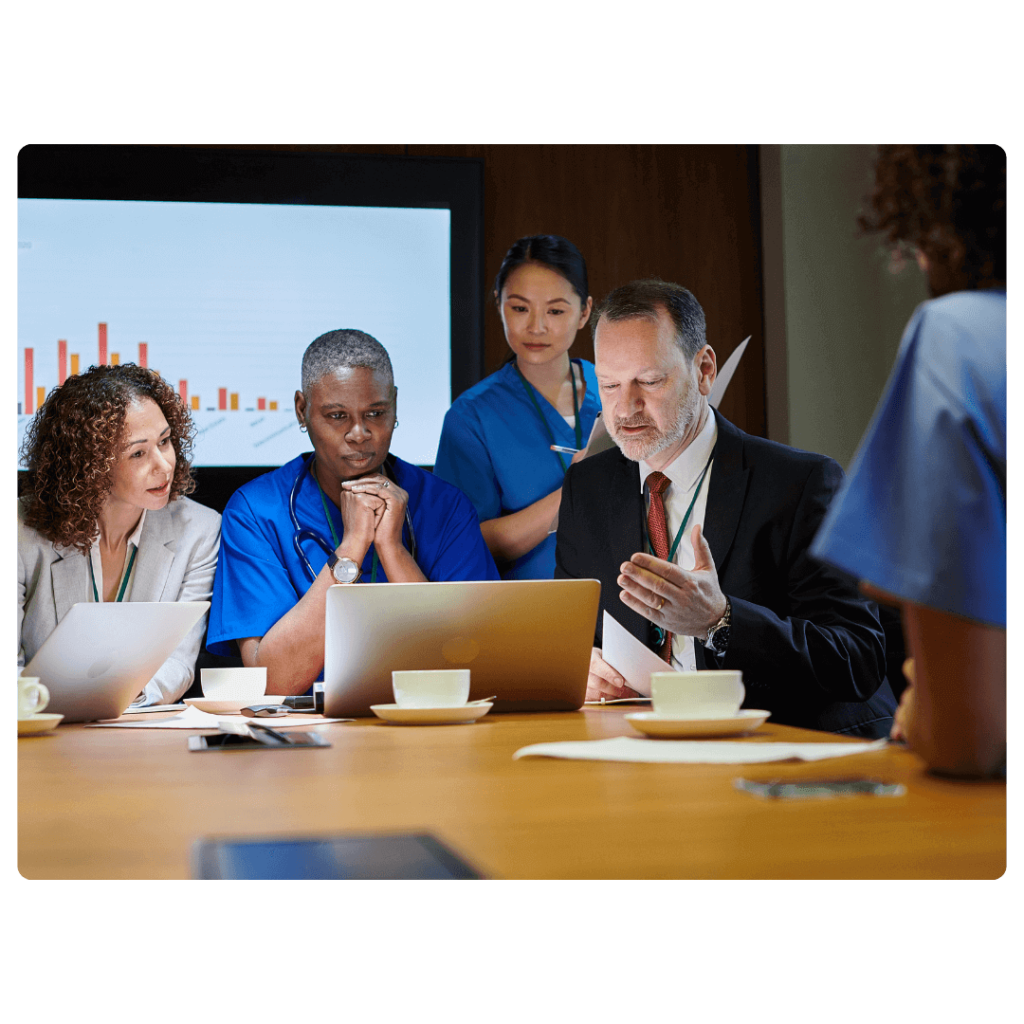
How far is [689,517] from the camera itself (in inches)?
83.0

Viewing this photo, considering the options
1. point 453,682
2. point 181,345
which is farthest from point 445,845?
point 181,345

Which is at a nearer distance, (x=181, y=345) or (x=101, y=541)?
(x=101, y=541)

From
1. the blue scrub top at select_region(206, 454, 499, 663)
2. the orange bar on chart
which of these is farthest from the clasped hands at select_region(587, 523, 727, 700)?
the orange bar on chart

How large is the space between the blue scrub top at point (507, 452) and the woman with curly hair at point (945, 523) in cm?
196

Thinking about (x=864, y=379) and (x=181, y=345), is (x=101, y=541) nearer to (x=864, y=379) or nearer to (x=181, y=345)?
(x=181, y=345)

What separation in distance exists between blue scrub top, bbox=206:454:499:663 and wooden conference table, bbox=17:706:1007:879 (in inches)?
54.7

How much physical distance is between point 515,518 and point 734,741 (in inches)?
68.8

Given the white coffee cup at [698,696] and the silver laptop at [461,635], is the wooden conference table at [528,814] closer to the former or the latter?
the white coffee cup at [698,696]

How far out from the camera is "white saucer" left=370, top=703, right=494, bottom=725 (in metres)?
1.33

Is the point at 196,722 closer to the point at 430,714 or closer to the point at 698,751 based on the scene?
the point at 430,714

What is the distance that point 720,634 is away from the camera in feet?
5.54

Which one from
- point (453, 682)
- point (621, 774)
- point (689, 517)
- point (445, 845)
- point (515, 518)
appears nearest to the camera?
point (445, 845)

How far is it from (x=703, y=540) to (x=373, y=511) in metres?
1.17

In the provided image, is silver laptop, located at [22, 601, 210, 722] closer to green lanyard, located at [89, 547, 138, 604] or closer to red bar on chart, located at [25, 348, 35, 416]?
green lanyard, located at [89, 547, 138, 604]
